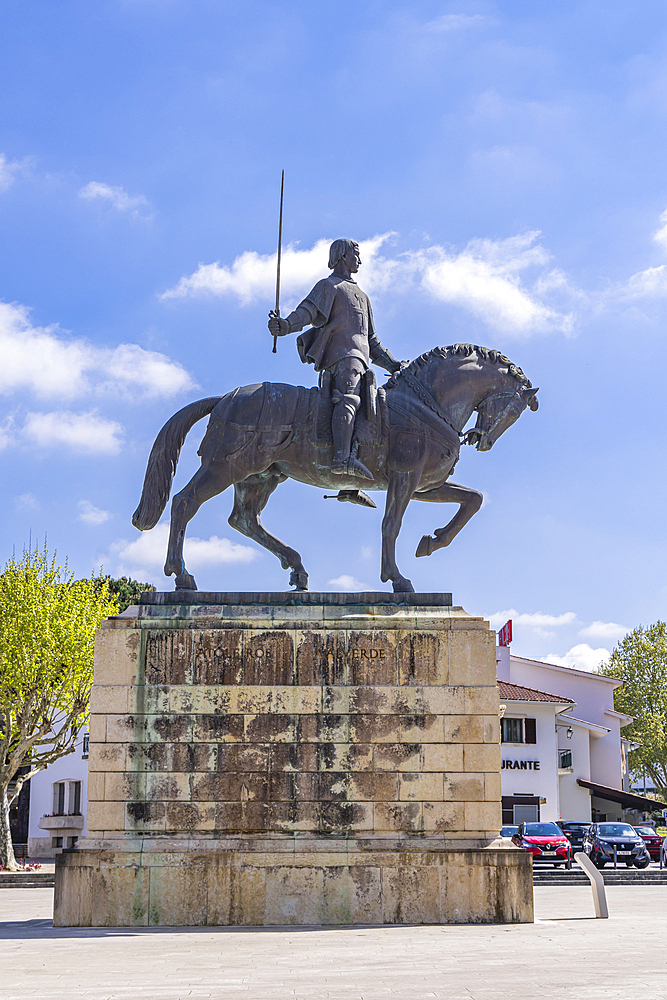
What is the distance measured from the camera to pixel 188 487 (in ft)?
49.2

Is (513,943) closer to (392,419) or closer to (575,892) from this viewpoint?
(392,419)

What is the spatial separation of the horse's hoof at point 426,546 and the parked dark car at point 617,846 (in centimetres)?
2126

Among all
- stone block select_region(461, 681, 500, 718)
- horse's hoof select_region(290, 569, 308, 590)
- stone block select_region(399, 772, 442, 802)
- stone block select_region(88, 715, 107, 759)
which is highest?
horse's hoof select_region(290, 569, 308, 590)

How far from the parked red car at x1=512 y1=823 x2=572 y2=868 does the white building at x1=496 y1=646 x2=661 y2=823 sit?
13.5 m

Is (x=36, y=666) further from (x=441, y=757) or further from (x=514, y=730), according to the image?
(x=514, y=730)

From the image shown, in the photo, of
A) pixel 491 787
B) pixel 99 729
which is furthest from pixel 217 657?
pixel 491 787

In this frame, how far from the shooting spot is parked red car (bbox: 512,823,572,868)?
3422cm

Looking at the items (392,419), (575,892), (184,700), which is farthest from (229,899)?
(575,892)

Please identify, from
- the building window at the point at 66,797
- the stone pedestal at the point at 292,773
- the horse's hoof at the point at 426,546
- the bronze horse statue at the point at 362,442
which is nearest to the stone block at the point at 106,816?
the stone pedestal at the point at 292,773

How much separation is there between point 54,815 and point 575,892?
33359mm

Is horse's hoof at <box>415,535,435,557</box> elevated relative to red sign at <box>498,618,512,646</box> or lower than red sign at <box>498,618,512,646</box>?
lower

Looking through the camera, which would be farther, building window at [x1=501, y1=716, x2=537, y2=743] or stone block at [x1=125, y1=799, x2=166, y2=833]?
building window at [x1=501, y1=716, x2=537, y2=743]

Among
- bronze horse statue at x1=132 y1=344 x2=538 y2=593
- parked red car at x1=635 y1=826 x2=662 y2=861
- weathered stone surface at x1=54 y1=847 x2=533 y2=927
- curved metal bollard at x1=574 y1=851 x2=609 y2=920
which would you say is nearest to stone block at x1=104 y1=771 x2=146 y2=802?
weathered stone surface at x1=54 y1=847 x2=533 y2=927

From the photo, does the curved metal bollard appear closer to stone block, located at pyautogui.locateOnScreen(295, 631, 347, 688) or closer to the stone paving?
the stone paving
